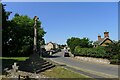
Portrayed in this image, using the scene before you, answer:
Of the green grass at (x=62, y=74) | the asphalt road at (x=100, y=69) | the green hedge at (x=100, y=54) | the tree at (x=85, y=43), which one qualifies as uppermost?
the tree at (x=85, y=43)

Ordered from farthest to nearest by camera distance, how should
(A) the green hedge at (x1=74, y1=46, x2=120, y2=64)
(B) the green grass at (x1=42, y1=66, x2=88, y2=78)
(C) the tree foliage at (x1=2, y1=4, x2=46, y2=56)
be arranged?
(C) the tree foliage at (x1=2, y1=4, x2=46, y2=56)
(A) the green hedge at (x1=74, y1=46, x2=120, y2=64)
(B) the green grass at (x1=42, y1=66, x2=88, y2=78)

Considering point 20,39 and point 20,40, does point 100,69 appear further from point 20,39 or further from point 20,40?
point 20,40

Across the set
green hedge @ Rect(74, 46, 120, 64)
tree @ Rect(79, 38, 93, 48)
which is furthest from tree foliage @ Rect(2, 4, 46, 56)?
tree @ Rect(79, 38, 93, 48)

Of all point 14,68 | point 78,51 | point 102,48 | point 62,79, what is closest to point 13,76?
point 14,68

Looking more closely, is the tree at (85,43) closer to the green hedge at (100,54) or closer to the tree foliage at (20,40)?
the green hedge at (100,54)

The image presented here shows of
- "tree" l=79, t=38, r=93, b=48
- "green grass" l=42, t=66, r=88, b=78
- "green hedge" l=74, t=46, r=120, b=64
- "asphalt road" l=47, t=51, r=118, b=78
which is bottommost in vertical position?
"asphalt road" l=47, t=51, r=118, b=78

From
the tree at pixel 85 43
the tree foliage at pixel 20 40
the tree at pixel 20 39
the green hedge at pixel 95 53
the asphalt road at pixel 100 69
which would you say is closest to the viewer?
the asphalt road at pixel 100 69

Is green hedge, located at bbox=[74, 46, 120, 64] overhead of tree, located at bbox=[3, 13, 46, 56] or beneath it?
beneath

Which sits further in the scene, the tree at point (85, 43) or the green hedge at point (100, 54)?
the tree at point (85, 43)

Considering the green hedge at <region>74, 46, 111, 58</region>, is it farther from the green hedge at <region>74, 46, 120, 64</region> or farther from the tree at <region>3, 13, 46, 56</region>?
the tree at <region>3, 13, 46, 56</region>

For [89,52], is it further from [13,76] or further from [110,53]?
[13,76]

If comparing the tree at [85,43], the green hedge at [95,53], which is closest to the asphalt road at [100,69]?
the green hedge at [95,53]

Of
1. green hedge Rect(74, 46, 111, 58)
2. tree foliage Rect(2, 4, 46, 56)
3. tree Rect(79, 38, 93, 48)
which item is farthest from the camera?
tree Rect(79, 38, 93, 48)

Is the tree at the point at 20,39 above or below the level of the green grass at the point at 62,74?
above
